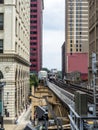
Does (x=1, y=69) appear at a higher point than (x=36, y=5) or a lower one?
lower

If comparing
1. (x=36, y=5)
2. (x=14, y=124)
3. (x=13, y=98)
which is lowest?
(x=14, y=124)

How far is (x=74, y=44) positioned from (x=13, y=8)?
491 feet

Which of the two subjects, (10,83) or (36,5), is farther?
(36,5)

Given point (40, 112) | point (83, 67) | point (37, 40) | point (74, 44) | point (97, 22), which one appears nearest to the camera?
point (40, 112)

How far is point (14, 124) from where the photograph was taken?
4956 centimetres

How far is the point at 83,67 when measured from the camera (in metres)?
154

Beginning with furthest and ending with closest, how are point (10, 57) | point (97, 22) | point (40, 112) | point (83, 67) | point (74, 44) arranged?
point (74, 44), point (83, 67), point (97, 22), point (10, 57), point (40, 112)

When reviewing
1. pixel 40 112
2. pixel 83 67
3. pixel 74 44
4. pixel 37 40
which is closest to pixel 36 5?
pixel 37 40

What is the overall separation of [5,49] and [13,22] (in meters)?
3.93

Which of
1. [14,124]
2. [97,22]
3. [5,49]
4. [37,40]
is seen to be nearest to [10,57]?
[5,49]

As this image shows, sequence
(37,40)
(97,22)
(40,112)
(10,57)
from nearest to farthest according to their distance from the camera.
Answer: (40,112) → (10,57) → (97,22) → (37,40)

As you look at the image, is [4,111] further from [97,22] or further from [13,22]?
[97,22]

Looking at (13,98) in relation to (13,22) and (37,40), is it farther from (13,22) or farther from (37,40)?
(37,40)

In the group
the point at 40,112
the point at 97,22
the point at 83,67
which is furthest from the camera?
the point at 83,67
